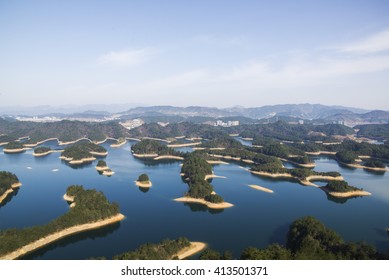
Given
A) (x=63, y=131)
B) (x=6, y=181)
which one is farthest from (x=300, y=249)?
(x=63, y=131)

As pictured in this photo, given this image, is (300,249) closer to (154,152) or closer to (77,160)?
(77,160)

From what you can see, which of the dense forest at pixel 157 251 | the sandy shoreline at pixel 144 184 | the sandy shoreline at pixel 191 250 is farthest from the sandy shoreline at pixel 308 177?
the dense forest at pixel 157 251

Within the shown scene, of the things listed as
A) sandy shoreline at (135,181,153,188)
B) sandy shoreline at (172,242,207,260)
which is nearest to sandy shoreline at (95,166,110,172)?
sandy shoreline at (135,181,153,188)

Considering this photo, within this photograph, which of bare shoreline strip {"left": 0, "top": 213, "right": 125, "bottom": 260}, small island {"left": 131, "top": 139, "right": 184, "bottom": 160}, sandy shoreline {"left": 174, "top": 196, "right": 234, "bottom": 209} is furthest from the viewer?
small island {"left": 131, "top": 139, "right": 184, "bottom": 160}

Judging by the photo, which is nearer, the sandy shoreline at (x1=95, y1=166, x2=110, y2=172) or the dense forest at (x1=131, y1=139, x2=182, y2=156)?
the sandy shoreline at (x1=95, y1=166, x2=110, y2=172)

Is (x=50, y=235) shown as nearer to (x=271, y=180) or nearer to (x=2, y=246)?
(x=2, y=246)

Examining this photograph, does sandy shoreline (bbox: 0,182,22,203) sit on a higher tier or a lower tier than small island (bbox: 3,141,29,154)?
lower

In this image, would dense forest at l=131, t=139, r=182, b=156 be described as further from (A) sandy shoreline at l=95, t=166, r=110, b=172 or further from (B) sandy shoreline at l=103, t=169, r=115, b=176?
(B) sandy shoreline at l=103, t=169, r=115, b=176
